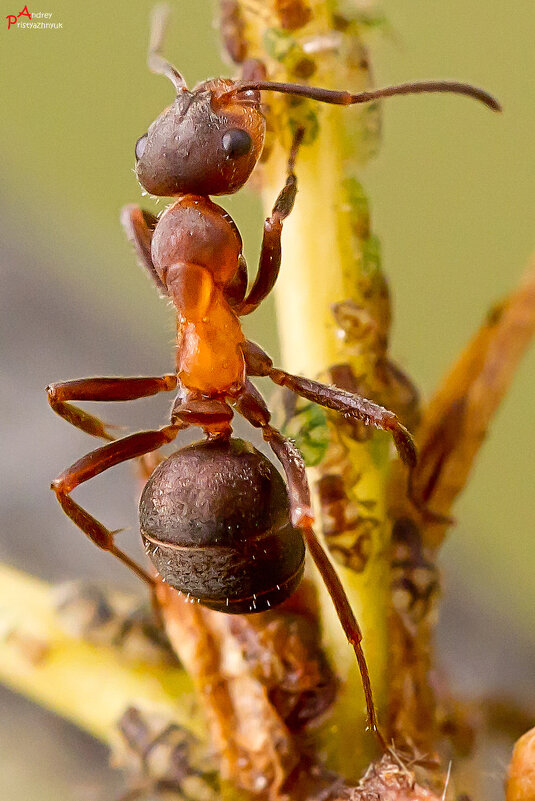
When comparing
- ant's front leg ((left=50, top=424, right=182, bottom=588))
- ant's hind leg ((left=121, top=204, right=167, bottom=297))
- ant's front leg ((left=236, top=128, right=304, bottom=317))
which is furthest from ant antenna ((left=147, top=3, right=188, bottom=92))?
ant's front leg ((left=50, top=424, right=182, bottom=588))

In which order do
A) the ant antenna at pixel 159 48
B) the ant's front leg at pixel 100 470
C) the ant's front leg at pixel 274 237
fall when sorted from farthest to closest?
the ant antenna at pixel 159 48 < the ant's front leg at pixel 100 470 < the ant's front leg at pixel 274 237

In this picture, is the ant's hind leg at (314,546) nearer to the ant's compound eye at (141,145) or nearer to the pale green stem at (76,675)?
the pale green stem at (76,675)

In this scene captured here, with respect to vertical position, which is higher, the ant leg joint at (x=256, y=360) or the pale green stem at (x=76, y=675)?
the ant leg joint at (x=256, y=360)

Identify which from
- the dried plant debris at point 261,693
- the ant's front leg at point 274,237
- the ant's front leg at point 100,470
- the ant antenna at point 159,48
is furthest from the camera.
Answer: the ant antenna at point 159,48

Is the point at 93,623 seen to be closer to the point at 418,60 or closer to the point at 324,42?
the point at 324,42

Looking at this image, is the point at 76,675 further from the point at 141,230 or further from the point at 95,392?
the point at 141,230

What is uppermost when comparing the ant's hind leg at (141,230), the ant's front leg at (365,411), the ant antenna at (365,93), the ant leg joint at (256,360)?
the ant antenna at (365,93)

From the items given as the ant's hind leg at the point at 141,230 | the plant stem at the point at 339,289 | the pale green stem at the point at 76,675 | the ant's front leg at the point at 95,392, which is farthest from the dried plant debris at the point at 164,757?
the ant's hind leg at the point at 141,230

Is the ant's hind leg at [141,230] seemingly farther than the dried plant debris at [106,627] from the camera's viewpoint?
Yes
